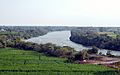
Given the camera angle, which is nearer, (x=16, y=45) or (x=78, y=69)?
(x=78, y=69)

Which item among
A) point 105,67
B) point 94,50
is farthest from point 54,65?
point 94,50

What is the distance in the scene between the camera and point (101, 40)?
8731 centimetres

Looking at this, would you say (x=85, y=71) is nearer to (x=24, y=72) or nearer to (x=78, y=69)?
(x=78, y=69)

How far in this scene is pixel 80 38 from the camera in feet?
325

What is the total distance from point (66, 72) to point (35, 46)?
104 ft

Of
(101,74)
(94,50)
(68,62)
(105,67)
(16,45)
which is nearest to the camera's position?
(101,74)

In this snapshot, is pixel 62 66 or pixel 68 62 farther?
pixel 68 62

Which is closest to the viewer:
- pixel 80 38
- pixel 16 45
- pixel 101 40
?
pixel 16 45

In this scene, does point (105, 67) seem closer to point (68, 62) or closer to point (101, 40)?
point (68, 62)

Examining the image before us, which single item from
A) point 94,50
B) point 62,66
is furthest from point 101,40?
point 62,66

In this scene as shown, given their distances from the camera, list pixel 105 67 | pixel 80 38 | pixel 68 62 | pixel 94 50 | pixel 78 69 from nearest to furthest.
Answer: pixel 78 69 → pixel 105 67 → pixel 68 62 → pixel 94 50 → pixel 80 38

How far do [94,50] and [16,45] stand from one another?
24.8 metres

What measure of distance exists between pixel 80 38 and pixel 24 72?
2437 inches

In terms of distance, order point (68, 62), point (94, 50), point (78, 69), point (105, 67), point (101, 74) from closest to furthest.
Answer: point (101, 74), point (78, 69), point (105, 67), point (68, 62), point (94, 50)
